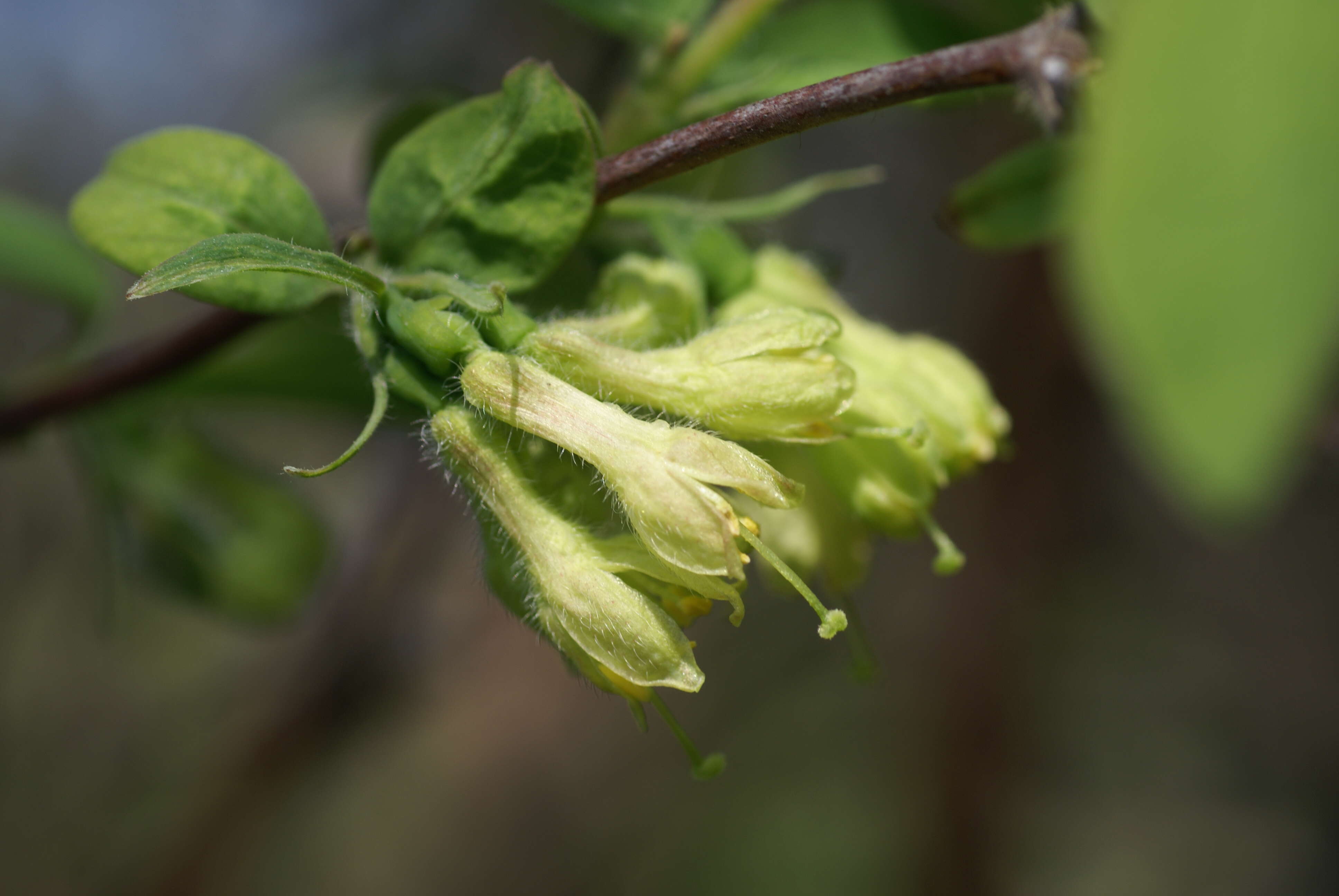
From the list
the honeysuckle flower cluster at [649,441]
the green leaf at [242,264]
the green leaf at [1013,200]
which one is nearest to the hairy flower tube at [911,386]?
the honeysuckle flower cluster at [649,441]

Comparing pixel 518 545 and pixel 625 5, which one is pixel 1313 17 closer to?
pixel 518 545

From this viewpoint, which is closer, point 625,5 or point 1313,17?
point 1313,17

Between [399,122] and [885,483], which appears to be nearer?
[885,483]

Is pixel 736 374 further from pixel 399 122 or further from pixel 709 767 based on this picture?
pixel 399 122

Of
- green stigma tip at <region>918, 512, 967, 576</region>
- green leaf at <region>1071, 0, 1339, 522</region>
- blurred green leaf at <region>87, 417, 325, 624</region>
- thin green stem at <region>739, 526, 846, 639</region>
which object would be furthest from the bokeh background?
green leaf at <region>1071, 0, 1339, 522</region>

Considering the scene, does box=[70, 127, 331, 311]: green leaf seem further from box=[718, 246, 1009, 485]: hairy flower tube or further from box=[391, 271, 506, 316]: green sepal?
box=[718, 246, 1009, 485]: hairy flower tube

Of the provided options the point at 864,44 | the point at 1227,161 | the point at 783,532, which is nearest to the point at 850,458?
the point at 783,532

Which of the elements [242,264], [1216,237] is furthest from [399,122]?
[1216,237]
